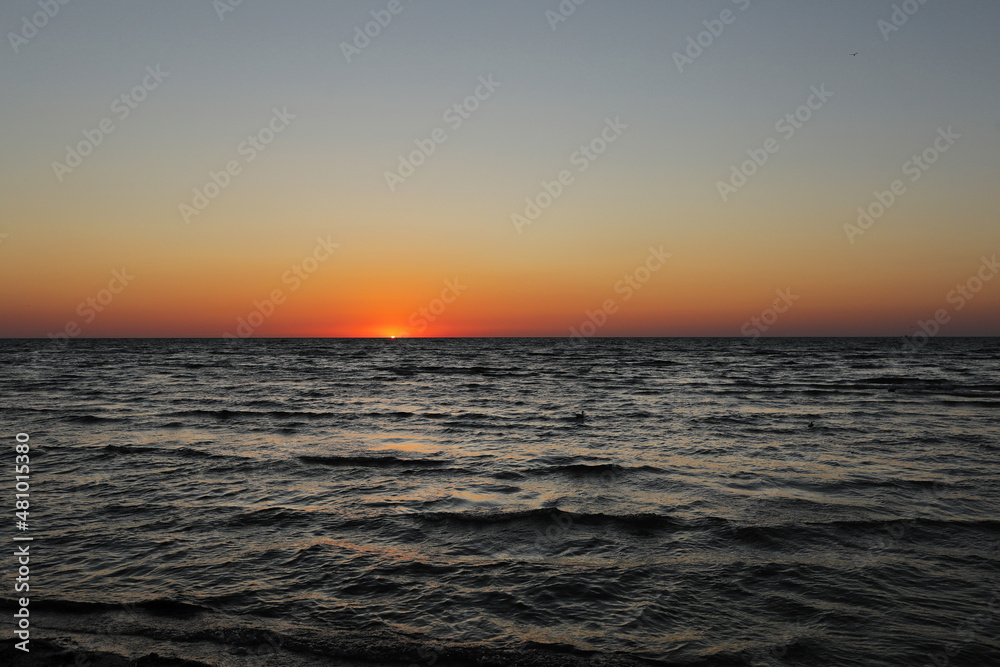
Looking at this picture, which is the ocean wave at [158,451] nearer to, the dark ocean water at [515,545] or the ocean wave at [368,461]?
the dark ocean water at [515,545]

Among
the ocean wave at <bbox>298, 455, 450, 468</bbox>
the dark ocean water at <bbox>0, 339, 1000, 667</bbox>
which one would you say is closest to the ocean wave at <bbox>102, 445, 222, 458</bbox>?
the dark ocean water at <bbox>0, 339, 1000, 667</bbox>

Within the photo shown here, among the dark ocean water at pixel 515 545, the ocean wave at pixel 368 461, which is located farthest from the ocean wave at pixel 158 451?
the ocean wave at pixel 368 461

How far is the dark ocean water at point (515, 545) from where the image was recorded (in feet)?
20.3

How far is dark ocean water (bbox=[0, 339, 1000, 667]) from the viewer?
6184 millimetres

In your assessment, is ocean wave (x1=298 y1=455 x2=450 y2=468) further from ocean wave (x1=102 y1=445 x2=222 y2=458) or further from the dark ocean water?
ocean wave (x1=102 y1=445 x2=222 y2=458)

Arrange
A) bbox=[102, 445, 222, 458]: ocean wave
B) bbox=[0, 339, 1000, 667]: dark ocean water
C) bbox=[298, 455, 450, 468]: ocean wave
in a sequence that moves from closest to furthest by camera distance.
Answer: bbox=[0, 339, 1000, 667]: dark ocean water
bbox=[298, 455, 450, 468]: ocean wave
bbox=[102, 445, 222, 458]: ocean wave

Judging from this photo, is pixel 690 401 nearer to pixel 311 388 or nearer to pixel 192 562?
pixel 311 388

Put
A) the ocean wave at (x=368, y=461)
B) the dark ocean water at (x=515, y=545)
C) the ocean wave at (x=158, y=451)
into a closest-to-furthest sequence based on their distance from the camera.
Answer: the dark ocean water at (x=515, y=545)
the ocean wave at (x=368, y=461)
the ocean wave at (x=158, y=451)

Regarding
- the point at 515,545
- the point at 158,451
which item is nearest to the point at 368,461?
the point at 158,451

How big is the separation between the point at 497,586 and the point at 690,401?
25.9m

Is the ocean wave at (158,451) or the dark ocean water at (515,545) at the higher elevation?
the ocean wave at (158,451)

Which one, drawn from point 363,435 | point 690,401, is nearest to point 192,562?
point 363,435

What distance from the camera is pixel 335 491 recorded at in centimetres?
1244

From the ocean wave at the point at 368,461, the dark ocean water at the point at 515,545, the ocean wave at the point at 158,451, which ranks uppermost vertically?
the ocean wave at the point at 158,451
